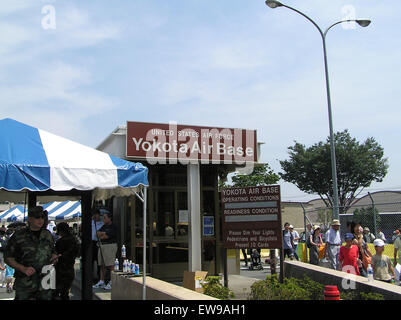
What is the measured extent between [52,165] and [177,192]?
798 centimetres

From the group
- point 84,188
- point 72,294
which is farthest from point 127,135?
point 84,188

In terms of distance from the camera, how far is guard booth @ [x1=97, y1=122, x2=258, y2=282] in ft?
41.0

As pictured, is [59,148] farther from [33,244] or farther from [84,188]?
[33,244]

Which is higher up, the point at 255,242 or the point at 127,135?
the point at 127,135

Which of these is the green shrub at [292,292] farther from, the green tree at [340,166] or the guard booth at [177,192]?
the green tree at [340,166]

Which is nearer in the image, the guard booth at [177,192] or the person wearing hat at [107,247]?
the person wearing hat at [107,247]

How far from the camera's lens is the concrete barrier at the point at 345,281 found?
23.4 ft

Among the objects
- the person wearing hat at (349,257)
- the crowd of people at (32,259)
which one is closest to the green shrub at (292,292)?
the person wearing hat at (349,257)

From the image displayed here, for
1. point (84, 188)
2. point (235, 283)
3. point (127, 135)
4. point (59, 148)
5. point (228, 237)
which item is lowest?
point (235, 283)

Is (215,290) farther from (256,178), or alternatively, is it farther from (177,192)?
(256,178)

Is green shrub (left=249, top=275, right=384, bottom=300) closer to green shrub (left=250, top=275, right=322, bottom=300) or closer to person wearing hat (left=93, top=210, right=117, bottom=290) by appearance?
green shrub (left=250, top=275, right=322, bottom=300)

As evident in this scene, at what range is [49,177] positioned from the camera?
6051 millimetres
